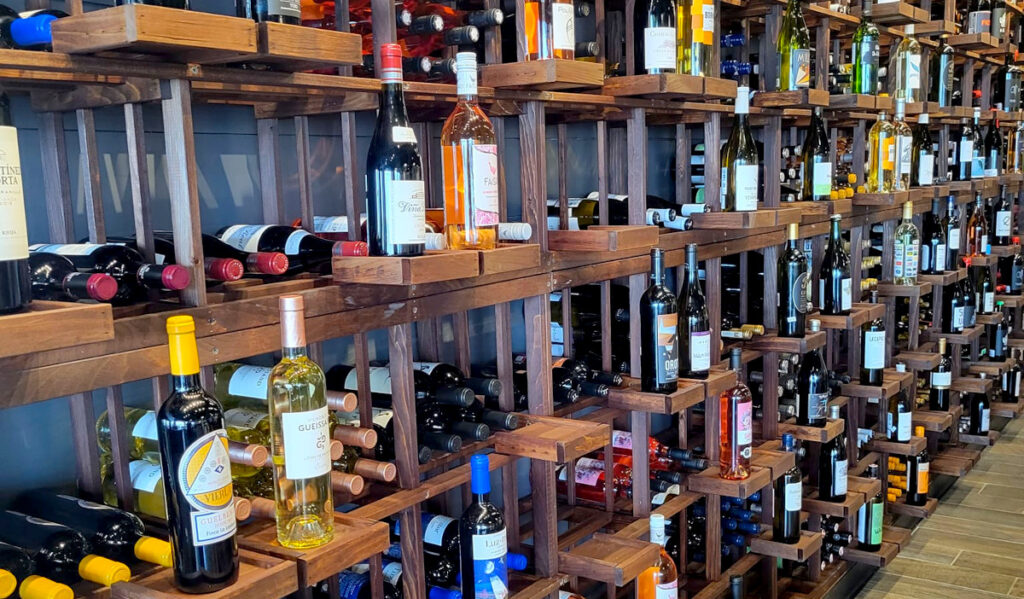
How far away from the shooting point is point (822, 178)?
2635mm

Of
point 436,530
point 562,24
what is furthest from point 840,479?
point 562,24

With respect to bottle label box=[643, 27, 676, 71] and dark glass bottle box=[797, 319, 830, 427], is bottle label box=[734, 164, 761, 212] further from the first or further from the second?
dark glass bottle box=[797, 319, 830, 427]

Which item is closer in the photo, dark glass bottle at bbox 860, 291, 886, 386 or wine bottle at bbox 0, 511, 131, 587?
wine bottle at bbox 0, 511, 131, 587

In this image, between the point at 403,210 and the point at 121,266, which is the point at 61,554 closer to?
the point at 121,266

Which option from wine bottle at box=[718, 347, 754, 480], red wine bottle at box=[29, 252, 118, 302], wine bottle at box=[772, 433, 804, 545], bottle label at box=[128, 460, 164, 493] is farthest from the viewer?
wine bottle at box=[772, 433, 804, 545]

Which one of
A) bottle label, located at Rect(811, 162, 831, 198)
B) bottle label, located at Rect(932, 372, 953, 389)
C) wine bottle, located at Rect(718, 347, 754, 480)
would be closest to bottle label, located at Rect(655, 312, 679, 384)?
wine bottle, located at Rect(718, 347, 754, 480)

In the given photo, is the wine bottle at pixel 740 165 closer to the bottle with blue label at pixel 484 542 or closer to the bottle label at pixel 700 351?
the bottle label at pixel 700 351

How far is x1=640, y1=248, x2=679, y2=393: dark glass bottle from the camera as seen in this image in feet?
6.32

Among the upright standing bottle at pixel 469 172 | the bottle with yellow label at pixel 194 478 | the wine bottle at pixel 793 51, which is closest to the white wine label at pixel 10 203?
the bottle with yellow label at pixel 194 478

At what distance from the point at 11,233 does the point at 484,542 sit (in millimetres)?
877

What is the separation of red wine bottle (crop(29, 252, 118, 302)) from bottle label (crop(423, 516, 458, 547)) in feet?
2.78

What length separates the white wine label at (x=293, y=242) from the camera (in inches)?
54.5

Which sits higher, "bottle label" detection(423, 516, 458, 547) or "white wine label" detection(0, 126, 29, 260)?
"white wine label" detection(0, 126, 29, 260)

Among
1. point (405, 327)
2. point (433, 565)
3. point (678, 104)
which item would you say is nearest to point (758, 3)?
point (678, 104)
